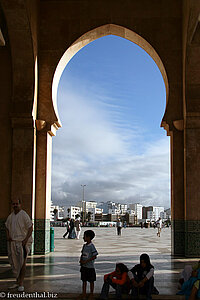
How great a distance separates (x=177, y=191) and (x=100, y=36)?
5.12 m

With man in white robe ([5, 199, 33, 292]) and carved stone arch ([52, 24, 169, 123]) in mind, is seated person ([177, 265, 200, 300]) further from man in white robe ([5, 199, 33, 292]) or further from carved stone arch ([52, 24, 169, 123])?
carved stone arch ([52, 24, 169, 123])

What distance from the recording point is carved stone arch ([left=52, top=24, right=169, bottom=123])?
38.2ft

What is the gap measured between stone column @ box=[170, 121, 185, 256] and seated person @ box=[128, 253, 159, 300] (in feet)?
17.0

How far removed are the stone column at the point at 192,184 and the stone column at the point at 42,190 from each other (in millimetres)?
3790

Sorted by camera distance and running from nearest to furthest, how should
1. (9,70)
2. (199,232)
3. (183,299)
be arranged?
(183,299) < (199,232) < (9,70)

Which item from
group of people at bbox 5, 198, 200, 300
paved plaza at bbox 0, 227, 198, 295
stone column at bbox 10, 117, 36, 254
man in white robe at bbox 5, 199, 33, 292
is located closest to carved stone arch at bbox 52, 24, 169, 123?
stone column at bbox 10, 117, 36, 254

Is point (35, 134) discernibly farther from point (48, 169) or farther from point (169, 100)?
point (169, 100)

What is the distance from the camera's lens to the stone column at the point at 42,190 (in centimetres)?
1101

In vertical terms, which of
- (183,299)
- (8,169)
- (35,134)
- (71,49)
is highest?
(71,49)

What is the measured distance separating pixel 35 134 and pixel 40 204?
1934 mm

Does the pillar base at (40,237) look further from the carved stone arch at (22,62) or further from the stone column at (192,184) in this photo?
the stone column at (192,184)

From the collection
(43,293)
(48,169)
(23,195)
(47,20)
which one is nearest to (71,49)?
(47,20)

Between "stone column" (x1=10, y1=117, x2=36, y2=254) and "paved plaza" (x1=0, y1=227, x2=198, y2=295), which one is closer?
"paved plaza" (x1=0, y1=227, x2=198, y2=295)

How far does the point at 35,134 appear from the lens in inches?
439
